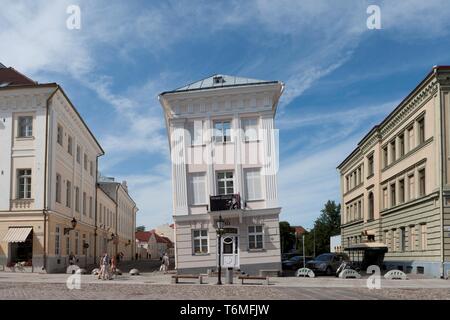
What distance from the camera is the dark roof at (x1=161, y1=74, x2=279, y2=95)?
3319cm

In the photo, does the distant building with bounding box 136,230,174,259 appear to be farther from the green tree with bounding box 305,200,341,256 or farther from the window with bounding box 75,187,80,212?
the window with bounding box 75,187,80,212

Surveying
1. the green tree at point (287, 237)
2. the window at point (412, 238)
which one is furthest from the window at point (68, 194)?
the green tree at point (287, 237)

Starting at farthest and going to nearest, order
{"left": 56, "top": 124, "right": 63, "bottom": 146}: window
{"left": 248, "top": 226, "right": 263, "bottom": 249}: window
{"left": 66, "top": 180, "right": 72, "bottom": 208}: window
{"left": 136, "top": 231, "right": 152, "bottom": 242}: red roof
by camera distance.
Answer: {"left": 136, "top": 231, "right": 152, "bottom": 242}: red roof → {"left": 66, "top": 180, "right": 72, "bottom": 208}: window → {"left": 56, "top": 124, "right": 63, "bottom": 146}: window → {"left": 248, "top": 226, "right": 263, "bottom": 249}: window

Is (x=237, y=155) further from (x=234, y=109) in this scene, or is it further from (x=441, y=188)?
(x=441, y=188)

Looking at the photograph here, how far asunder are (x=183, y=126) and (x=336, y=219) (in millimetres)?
72249

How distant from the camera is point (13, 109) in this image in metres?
34.8

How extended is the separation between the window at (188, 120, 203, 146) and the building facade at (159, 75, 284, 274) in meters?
0.06

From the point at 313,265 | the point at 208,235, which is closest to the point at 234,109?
the point at 208,235

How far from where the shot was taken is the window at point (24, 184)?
112 ft

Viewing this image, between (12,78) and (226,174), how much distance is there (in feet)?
55.0

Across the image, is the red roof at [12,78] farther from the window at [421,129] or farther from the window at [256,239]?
the window at [421,129]

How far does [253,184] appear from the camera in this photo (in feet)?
107

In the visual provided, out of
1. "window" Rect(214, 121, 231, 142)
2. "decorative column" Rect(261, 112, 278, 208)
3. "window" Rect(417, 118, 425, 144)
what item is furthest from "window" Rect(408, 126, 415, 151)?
"window" Rect(214, 121, 231, 142)

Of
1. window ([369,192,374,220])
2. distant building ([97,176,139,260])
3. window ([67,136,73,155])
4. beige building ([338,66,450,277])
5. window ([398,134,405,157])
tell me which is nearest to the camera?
beige building ([338,66,450,277])
